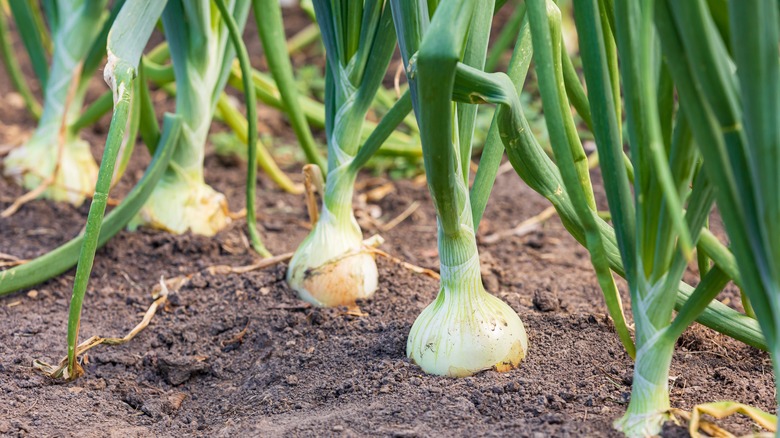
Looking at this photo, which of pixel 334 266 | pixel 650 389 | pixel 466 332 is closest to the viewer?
pixel 650 389

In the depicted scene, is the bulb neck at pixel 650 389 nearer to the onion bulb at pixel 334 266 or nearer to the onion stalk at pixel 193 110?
the onion bulb at pixel 334 266

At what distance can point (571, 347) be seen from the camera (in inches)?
44.1

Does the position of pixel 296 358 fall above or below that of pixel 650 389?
below

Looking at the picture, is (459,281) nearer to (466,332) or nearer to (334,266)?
(466,332)

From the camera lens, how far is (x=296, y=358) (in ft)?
3.91

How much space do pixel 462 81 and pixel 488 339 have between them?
0.34 meters

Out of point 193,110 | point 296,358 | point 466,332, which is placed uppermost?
point 193,110

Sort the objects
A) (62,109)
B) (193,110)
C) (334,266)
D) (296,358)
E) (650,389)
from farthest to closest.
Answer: (62,109) → (193,110) → (334,266) → (296,358) → (650,389)

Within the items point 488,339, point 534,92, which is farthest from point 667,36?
point 534,92

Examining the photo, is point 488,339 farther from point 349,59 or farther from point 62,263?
point 62,263

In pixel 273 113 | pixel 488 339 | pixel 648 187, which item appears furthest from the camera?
pixel 273 113

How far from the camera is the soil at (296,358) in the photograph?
99 centimetres

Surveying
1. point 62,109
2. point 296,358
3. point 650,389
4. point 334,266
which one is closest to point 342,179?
point 334,266

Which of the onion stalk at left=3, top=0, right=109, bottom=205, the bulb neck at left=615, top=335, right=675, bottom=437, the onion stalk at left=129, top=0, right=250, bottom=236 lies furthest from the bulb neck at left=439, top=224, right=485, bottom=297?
the onion stalk at left=3, top=0, right=109, bottom=205
